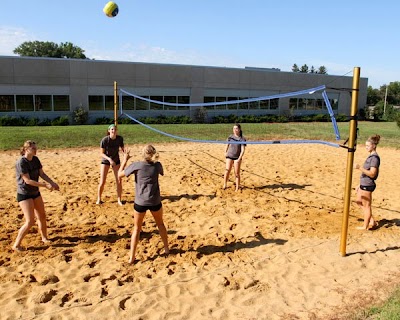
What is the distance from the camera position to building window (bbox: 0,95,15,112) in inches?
915

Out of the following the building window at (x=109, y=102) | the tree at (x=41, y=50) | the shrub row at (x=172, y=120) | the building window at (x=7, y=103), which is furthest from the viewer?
the tree at (x=41, y=50)

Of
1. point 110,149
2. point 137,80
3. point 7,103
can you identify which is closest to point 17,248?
point 110,149

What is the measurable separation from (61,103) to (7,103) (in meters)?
3.21

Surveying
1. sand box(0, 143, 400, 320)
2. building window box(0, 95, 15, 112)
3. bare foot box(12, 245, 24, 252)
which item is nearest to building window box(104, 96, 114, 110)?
building window box(0, 95, 15, 112)

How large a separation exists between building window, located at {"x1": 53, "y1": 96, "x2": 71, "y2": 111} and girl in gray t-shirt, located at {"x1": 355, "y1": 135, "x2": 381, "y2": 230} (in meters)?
22.8

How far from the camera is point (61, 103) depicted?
25.0 m

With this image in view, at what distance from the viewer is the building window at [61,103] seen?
24781 millimetres

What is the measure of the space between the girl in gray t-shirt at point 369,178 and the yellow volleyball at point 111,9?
7627 mm

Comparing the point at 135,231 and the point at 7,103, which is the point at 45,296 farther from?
the point at 7,103

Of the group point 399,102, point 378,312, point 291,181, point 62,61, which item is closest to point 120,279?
point 378,312

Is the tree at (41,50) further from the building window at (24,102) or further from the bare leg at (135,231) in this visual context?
the bare leg at (135,231)

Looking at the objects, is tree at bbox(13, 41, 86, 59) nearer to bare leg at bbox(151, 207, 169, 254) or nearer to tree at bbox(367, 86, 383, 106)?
tree at bbox(367, 86, 383, 106)

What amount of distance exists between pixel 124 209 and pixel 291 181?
425 centimetres

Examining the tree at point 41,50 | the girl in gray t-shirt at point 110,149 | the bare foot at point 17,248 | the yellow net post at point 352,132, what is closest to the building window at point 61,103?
the girl in gray t-shirt at point 110,149
